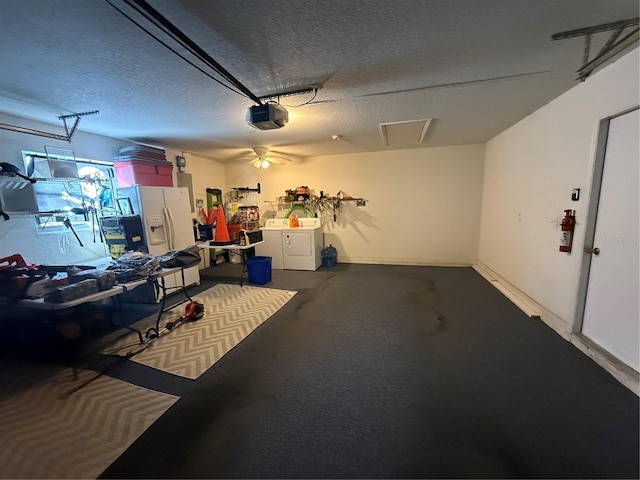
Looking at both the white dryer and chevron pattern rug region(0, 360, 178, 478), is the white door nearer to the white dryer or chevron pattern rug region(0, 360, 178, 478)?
chevron pattern rug region(0, 360, 178, 478)

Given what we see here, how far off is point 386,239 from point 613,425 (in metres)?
4.20

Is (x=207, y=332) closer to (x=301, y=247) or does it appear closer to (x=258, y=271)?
(x=258, y=271)

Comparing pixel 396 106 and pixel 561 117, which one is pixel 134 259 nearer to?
→ pixel 396 106

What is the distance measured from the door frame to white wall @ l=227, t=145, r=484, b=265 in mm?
2852

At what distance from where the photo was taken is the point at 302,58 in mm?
1818

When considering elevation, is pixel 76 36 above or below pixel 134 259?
above

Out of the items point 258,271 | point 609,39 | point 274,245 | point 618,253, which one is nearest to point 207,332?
point 258,271

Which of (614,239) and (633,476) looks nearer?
(633,476)

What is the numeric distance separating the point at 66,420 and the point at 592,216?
4.50 meters

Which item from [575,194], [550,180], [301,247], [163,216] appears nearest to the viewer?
[575,194]

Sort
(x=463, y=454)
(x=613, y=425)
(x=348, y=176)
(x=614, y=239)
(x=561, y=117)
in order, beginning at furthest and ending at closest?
1. (x=348, y=176)
2. (x=561, y=117)
3. (x=614, y=239)
4. (x=613, y=425)
5. (x=463, y=454)

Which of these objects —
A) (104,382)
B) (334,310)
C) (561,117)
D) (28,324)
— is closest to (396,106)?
(561,117)

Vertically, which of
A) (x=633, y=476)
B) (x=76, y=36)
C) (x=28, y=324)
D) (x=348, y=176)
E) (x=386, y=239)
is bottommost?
(x=633, y=476)

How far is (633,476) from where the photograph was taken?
1.28 metres
